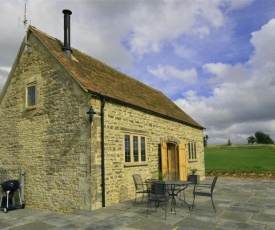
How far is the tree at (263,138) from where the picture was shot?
316ft

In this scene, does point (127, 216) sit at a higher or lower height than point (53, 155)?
lower

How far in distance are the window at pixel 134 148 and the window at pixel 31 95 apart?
4331mm

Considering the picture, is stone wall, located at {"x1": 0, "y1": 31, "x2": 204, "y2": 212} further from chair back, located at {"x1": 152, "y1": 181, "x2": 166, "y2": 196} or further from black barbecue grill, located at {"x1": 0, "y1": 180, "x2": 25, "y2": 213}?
chair back, located at {"x1": 152, "y1": 181, "x2": 166, "y2": 196}

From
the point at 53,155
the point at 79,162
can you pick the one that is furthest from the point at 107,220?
the point at 53,155

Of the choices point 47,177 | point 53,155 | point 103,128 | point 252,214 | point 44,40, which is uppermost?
point 44,40

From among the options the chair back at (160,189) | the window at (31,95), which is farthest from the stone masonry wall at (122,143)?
the window at (31,95)

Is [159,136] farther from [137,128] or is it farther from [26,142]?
[26,142]

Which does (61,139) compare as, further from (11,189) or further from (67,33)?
(67,33)

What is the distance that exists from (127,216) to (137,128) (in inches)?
178

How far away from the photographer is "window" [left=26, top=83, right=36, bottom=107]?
1173cm

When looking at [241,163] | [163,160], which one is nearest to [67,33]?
Result: [163,160]

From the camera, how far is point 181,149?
1544cm

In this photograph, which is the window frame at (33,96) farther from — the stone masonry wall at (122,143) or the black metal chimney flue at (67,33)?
the stone masonry wall at (122,143)

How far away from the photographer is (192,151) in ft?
61.4
